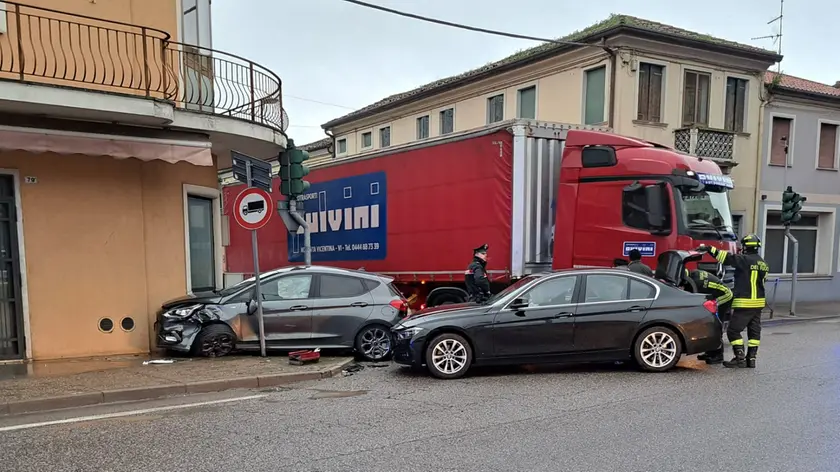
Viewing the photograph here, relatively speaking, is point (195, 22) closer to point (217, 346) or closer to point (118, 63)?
point (118, 63)

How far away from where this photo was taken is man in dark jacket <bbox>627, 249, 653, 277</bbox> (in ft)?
25.8

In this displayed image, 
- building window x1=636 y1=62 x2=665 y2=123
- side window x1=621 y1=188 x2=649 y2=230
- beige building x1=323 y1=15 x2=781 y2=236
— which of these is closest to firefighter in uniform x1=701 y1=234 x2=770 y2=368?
side window x1=621 y1=188 x2=649 y2=230

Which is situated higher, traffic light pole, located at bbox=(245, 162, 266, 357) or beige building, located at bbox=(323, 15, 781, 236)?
beige building, located at bbox=(323, 15, 781, 236)

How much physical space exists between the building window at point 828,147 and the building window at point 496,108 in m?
10.9

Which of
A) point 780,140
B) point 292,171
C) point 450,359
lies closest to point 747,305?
point 450,359

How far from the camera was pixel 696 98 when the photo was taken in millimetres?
16547

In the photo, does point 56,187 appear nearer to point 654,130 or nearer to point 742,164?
point 654,130

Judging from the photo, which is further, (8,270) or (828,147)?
(828,147)

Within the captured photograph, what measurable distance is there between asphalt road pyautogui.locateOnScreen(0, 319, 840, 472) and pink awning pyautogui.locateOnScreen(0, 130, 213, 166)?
144 inches

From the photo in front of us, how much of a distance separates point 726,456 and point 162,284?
27.4ft

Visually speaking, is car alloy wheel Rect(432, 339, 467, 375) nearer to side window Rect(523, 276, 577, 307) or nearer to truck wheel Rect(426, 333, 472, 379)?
truck wheel Rect(426, 333, 472, 379)

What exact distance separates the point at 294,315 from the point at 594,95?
11845mm

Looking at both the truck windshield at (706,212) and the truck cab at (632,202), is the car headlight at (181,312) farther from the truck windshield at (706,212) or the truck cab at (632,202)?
the truck windshield at (706,212)

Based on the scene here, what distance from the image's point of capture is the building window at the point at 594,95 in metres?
15.9
